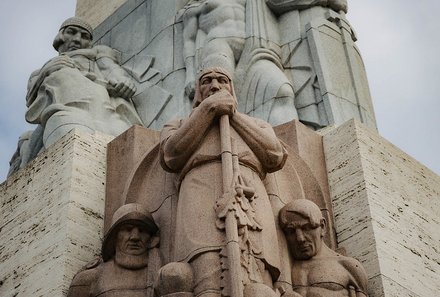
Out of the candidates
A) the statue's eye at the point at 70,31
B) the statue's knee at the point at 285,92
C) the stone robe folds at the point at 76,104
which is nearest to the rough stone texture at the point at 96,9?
the statue's eye at the point at 70,31

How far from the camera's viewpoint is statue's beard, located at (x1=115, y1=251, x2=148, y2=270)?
7.81 metres

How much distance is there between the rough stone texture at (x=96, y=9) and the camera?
1442 cm

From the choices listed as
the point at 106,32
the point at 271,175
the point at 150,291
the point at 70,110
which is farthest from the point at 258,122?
the point at 106,32

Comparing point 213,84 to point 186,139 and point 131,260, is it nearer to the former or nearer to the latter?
point 186,139

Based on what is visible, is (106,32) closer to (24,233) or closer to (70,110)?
(70,110)

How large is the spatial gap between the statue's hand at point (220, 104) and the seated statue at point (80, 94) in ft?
7.93

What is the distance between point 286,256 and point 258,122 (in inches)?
44.9

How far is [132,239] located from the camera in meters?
7.90

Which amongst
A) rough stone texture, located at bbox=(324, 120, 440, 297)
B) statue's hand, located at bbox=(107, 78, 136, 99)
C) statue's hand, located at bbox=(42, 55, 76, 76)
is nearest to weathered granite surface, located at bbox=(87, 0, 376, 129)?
statue's hand, located at bbox=(107, 78, 136, 99)

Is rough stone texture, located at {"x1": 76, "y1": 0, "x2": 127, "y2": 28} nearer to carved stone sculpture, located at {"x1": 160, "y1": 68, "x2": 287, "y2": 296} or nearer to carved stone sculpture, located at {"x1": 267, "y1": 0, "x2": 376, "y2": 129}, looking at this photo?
carved stone sculpture, located at {"x1": 267, "y1": 0, "x2": 376, "y2": 129}

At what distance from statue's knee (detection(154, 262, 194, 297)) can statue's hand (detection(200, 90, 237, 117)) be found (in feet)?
4.51

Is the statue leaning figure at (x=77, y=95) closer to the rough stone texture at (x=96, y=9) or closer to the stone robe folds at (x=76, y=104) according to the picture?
the stone robe folds at (x=76, y=104)

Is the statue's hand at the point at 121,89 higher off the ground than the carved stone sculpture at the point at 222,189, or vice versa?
the statue's hand at the point at 121,89

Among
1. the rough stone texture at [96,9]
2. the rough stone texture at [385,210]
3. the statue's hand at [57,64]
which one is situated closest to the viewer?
the rough stone texture at [385,210]
